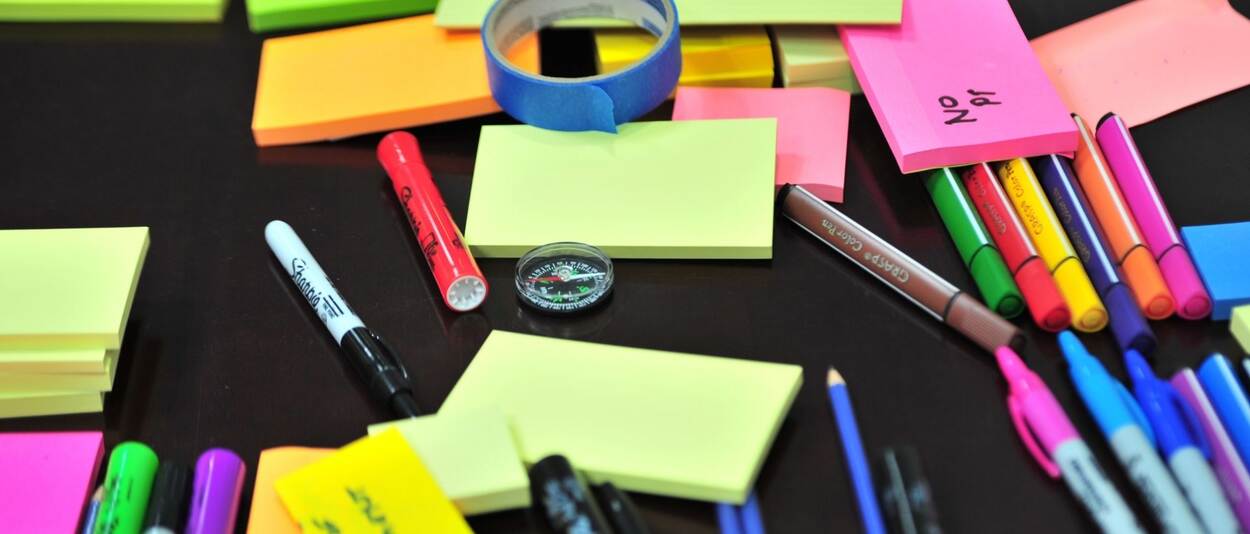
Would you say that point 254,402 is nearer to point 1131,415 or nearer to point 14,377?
point 14,377

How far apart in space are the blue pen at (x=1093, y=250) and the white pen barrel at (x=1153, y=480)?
8 cm

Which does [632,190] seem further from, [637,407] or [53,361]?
[53,361]

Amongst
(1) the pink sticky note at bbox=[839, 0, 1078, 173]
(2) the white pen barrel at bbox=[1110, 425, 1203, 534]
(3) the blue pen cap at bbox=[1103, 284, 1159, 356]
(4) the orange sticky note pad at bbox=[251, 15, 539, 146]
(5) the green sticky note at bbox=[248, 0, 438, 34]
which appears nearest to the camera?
(2) the white pen barrel at bbox=[1110, 425, 1203, 534]

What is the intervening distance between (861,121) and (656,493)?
0.37 m

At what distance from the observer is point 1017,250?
808 millimetres

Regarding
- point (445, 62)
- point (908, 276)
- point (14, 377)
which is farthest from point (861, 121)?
point (14, 377)

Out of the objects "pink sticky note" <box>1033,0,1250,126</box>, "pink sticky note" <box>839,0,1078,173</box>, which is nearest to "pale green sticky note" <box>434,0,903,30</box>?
"pink sticky note" <box>839,0,1078,173</box>

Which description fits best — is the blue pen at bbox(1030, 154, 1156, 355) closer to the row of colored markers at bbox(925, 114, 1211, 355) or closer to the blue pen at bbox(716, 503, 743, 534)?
the row of colored markers at bbox(925, 114, 1211, 355)

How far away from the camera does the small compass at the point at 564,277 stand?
2.71 feet

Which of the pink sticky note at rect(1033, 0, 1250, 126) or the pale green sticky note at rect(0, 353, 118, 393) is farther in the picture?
the pink sticky note at rect(1033, 0, 1250, 126)

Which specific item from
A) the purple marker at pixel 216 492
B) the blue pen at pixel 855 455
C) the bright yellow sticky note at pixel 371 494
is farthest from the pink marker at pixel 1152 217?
the purple marker at pixel 216 492

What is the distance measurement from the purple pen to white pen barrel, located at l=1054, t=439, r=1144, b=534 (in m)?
0.05

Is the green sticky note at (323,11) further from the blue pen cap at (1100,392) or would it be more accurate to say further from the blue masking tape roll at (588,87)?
the blue pen cap at (1100,392)

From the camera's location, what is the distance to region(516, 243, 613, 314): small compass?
83cm
